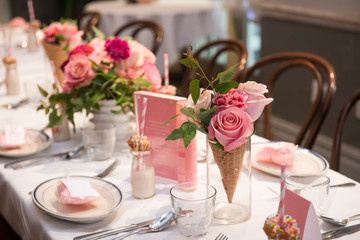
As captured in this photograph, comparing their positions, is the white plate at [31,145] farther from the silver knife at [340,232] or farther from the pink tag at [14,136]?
the silver knife at [340,232]

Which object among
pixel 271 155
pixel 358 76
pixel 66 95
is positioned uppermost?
pixel 66 95

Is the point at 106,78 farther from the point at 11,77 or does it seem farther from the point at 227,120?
the point at 11,77

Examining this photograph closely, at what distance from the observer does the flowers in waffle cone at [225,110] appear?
99 cm

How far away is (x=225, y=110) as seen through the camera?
0.99 metres

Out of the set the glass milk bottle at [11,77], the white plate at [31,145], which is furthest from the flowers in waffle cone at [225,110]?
the glass milk bottle at [11,77]

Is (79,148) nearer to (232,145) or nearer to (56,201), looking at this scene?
(56,201)

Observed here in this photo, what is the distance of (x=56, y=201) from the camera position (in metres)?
1.17

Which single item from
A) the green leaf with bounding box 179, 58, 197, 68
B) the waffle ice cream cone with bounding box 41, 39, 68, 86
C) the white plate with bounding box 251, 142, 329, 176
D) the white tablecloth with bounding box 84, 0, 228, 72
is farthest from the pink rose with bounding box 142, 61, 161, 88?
the white tablecloth with bounding box 84, 0, 228, 72

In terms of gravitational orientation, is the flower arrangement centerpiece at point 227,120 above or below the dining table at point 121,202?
above

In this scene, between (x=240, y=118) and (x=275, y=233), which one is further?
(x=240, y=118)

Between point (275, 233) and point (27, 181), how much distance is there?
78 cm

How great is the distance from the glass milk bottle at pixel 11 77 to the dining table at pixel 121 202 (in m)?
0.66

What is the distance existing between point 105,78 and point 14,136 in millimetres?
342

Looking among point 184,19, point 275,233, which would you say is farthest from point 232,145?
point 184,19
